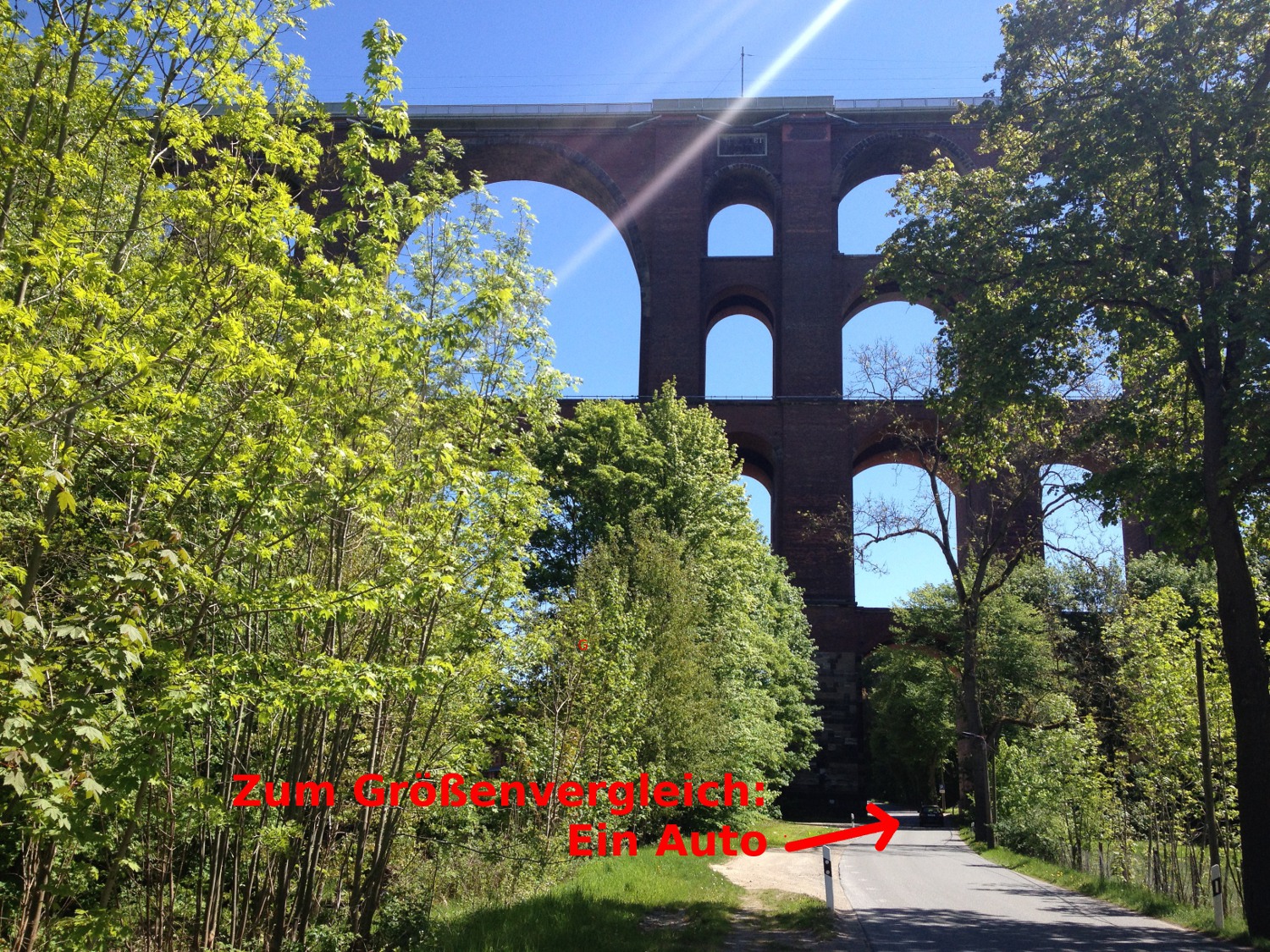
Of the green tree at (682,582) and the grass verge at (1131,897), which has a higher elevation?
the green tree at (682,582)

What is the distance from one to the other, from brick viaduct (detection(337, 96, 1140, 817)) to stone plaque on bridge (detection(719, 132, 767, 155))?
5 centimetres

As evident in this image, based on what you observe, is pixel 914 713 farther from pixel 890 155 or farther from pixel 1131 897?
pixel 1131 897

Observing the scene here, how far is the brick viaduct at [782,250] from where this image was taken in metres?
39.9

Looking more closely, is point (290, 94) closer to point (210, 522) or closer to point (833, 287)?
point (210, 522)

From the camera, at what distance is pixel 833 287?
41125 millimetres

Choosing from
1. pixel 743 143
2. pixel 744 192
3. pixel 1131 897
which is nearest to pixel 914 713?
pixel 744 192

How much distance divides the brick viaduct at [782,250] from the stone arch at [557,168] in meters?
0.08

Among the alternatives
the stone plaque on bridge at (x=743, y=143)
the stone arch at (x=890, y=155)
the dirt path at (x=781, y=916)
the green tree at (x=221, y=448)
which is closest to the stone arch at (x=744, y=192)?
the stone plaque on bridge at (x=743, y=143)

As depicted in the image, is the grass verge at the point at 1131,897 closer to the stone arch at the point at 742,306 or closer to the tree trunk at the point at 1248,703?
the tree trunk at the point at 1248,703

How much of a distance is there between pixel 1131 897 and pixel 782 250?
31275 millimetres

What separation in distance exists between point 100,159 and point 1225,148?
12032mm

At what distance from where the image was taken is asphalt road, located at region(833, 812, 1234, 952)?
10.4 meters

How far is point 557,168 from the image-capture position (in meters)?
44.0

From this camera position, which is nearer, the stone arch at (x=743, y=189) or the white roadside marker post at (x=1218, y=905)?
the white roadside marker post at (x=1218, y=905)
